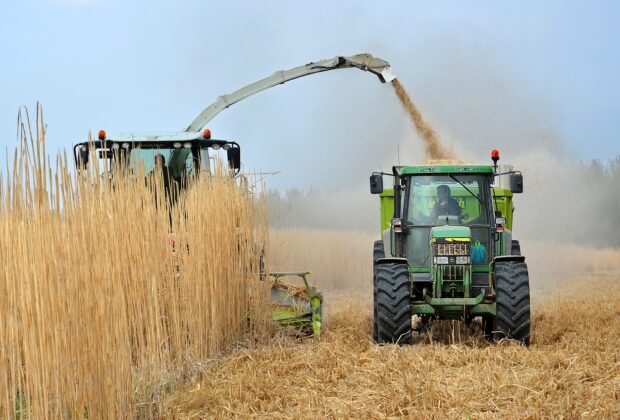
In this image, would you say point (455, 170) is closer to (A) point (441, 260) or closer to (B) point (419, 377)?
(A) point (441, 260)

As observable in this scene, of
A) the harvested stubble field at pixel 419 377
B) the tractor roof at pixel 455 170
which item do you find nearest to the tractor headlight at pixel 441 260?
the harvested stubble field at pixel 419 377

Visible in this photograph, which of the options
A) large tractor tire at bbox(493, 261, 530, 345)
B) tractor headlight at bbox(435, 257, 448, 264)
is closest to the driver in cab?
tractor headlight at bbox(435, 257, 448, 264)

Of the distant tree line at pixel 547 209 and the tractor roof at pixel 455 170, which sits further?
the distant tree line at pixel 547 209

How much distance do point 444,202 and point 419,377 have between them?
304 cm

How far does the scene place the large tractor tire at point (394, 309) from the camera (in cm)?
814

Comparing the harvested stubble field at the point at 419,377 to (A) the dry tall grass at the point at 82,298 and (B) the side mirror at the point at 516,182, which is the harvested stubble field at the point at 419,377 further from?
(B) the side mirror at the point at 516,182

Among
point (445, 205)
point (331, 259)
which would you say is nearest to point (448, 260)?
point (445, 205)

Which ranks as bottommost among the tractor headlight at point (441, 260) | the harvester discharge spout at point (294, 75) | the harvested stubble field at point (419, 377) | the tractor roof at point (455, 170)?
the harvested stubble field at point (419, 377)

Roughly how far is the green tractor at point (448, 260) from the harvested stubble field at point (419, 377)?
321 mm

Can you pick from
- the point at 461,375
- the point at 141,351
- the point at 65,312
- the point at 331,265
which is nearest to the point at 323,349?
the point at 461,375

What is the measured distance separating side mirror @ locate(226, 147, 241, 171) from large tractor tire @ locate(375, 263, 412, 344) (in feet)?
7.11

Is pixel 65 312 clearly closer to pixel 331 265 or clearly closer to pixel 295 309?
pixel 295 309

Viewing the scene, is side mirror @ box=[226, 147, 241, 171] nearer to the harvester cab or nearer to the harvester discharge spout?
the harvester cab

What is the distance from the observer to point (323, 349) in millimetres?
7707
